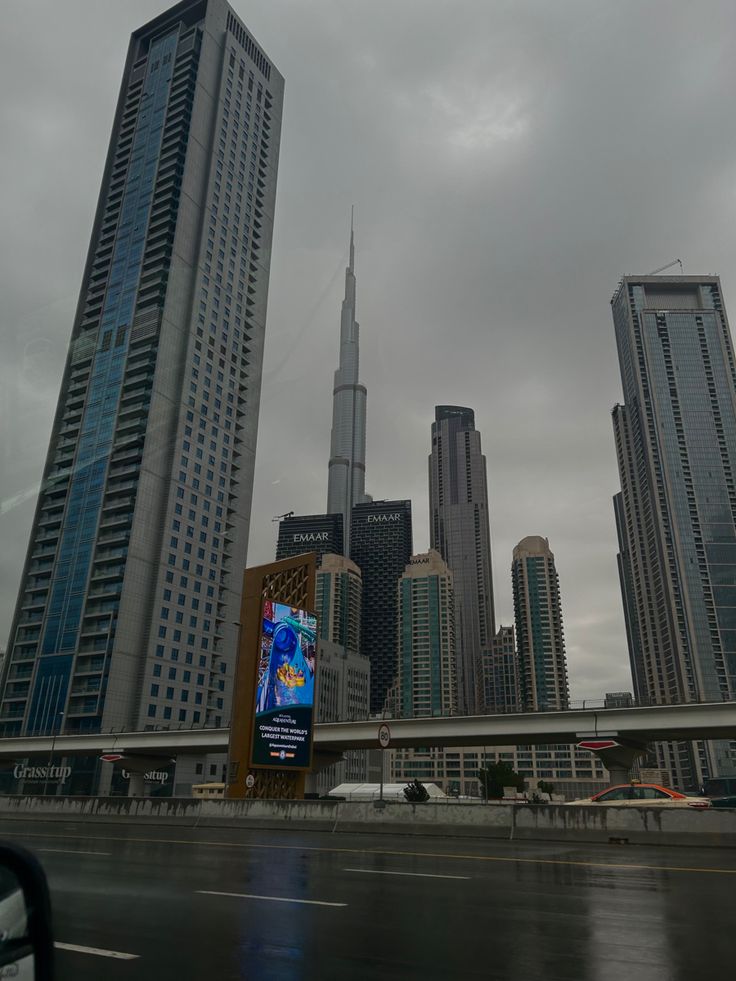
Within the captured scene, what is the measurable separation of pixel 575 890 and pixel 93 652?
93582 millimetres

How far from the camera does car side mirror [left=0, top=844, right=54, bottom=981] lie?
2.19m

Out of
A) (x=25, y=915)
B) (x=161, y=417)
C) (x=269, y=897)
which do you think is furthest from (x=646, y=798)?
(x=161, y=417)

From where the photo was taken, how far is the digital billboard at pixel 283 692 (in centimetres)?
3481

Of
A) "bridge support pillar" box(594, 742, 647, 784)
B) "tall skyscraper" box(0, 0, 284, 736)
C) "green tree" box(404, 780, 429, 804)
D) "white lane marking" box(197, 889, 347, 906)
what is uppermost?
"tall skyscraper" box(0, 0, 284, 736)

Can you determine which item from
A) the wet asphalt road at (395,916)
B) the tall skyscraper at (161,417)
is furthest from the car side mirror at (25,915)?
the tall skyscraper at (161,417)

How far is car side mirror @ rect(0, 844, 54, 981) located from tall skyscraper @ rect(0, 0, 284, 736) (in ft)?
298

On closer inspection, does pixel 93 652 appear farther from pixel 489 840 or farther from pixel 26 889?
pixel 26 889

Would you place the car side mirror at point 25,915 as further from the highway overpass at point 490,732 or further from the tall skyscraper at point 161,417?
the tall skyscraper at point 161,417

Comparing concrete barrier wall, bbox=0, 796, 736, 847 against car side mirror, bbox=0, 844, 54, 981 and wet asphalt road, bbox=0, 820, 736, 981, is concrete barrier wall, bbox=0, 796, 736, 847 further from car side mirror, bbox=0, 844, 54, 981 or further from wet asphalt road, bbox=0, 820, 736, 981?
car side mirror, bbox=0, 844, 54, 981

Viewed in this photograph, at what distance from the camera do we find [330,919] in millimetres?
8633

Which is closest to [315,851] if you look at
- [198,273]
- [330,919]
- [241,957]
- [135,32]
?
[330,919]

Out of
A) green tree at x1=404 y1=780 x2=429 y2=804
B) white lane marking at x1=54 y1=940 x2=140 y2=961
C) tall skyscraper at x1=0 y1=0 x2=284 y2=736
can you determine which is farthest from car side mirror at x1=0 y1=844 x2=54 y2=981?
tall skyscraper at x1=0 y1=0 x2=284 y2=736

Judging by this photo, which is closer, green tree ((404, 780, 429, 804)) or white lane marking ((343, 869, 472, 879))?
white lane marking ((343, 869, 472, 879))

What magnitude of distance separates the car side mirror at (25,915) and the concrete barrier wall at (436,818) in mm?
21216
